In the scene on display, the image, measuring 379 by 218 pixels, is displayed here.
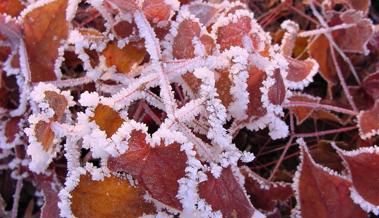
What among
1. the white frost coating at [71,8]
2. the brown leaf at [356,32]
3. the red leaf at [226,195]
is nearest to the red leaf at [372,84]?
the brown leaf at [356,32]

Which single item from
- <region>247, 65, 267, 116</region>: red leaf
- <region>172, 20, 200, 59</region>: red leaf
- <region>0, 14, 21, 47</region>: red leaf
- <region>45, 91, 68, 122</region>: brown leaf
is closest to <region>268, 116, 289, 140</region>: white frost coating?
<region>247, 65, 267, 116</region>: red leaf

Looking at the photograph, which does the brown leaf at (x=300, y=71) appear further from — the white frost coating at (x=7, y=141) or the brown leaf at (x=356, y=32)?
the white frost coating at (x=7, y=141)

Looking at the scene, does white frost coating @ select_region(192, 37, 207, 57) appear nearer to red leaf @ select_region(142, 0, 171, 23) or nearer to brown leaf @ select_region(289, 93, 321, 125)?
red leaf @ select_region(142, 0, 171, 23)

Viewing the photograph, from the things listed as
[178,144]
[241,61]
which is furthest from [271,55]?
[178,144]

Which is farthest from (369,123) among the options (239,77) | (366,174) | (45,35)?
(45,35)

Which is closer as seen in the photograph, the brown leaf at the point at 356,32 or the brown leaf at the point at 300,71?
the brown leaf at the point at 300,71

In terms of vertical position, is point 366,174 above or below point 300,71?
below

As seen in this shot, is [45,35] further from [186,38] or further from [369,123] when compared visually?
[369,123]
